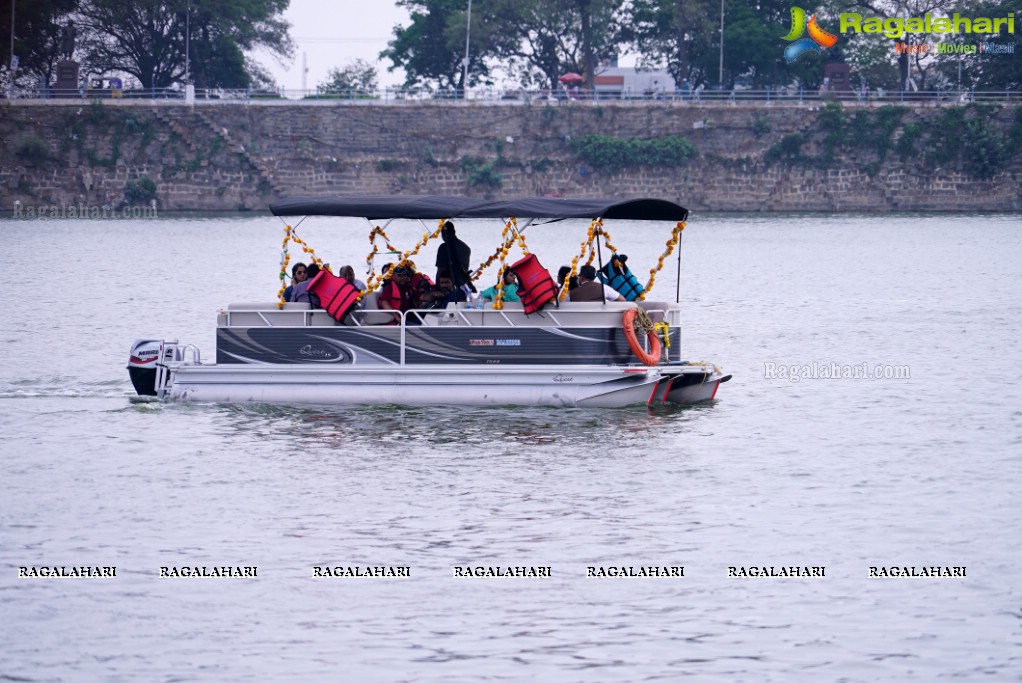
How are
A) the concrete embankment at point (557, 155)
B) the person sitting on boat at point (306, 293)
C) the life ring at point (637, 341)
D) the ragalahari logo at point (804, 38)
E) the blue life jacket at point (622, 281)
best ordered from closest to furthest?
the life ring at point (637, 341)
the person sitting on boat at point (306, 293)
the blue life jacket at point (622, 281)
the concrete embankment at point (557, 155)
the ragalahari logo at point (804, 38)

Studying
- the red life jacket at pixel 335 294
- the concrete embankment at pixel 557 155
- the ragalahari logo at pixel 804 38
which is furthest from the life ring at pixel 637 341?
the ragalahari logo at pixel 804 38

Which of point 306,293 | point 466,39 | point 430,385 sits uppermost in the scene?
point 466,39

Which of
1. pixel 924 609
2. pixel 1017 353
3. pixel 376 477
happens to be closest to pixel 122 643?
pixel 376 477

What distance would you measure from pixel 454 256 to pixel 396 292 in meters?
0.83

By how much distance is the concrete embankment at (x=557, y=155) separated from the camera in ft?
247

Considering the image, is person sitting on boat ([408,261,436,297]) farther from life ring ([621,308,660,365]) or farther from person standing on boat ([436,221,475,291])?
life ring ([621,308,660,365])

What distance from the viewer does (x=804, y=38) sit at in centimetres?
8456

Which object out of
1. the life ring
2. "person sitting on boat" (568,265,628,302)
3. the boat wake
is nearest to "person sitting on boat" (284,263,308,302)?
"person sitting on boat" (568,265,628,302)

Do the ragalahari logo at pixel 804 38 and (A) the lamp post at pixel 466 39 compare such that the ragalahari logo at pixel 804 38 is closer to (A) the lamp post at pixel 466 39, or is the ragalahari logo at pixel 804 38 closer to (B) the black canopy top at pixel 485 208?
(A) the lamp post at pixel 466 39

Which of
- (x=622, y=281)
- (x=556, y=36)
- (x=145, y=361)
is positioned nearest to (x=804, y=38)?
(x=556, y=36)

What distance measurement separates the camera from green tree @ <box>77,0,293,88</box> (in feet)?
271

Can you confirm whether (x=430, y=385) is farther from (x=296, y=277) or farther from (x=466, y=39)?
(x=466, y=39)

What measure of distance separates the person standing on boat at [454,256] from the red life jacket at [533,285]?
81cm

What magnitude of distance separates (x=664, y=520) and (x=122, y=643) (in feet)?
18.3
